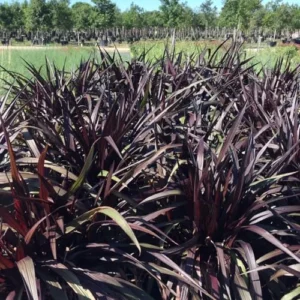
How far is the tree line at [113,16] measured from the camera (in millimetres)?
58491

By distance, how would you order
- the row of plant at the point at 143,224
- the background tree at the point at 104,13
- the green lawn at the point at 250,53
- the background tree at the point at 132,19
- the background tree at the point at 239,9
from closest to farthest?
the row of plant at the point at 143,224 < the green lawn at the point at 250,53 < the background tree at the point at 239,9 < the background tree at the point at 104,13 < the background tree at the point at 132,19

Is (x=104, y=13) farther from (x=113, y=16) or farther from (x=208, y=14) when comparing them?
(x=208, y=14)

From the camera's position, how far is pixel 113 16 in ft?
218

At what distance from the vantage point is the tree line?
58491mm

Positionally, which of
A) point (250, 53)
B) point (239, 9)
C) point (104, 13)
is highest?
point (239, 9)

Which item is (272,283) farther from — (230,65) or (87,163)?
(230,65)

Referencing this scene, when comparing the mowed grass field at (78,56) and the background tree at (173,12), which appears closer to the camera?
the mowed grass field at (78,56)

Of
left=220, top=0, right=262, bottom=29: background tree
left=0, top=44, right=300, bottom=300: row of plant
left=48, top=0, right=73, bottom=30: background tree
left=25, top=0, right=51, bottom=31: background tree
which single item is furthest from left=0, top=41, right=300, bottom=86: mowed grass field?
left=48, top=0, right=73, bottom=30: background tree

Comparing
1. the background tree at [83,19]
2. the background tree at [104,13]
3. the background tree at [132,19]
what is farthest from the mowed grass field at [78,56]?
the background tree at [132,19]

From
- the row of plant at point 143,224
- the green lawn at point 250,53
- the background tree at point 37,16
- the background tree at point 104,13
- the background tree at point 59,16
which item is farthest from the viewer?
the background tree at point 104,13

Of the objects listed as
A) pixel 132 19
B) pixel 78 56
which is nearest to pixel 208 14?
pixel 132 19

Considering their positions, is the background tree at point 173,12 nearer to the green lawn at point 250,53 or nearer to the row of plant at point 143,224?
the green lawn at point 250,53

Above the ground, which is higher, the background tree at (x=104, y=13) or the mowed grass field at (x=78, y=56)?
the background tree at (x=104, y=13)

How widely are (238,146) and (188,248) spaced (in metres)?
0.76
